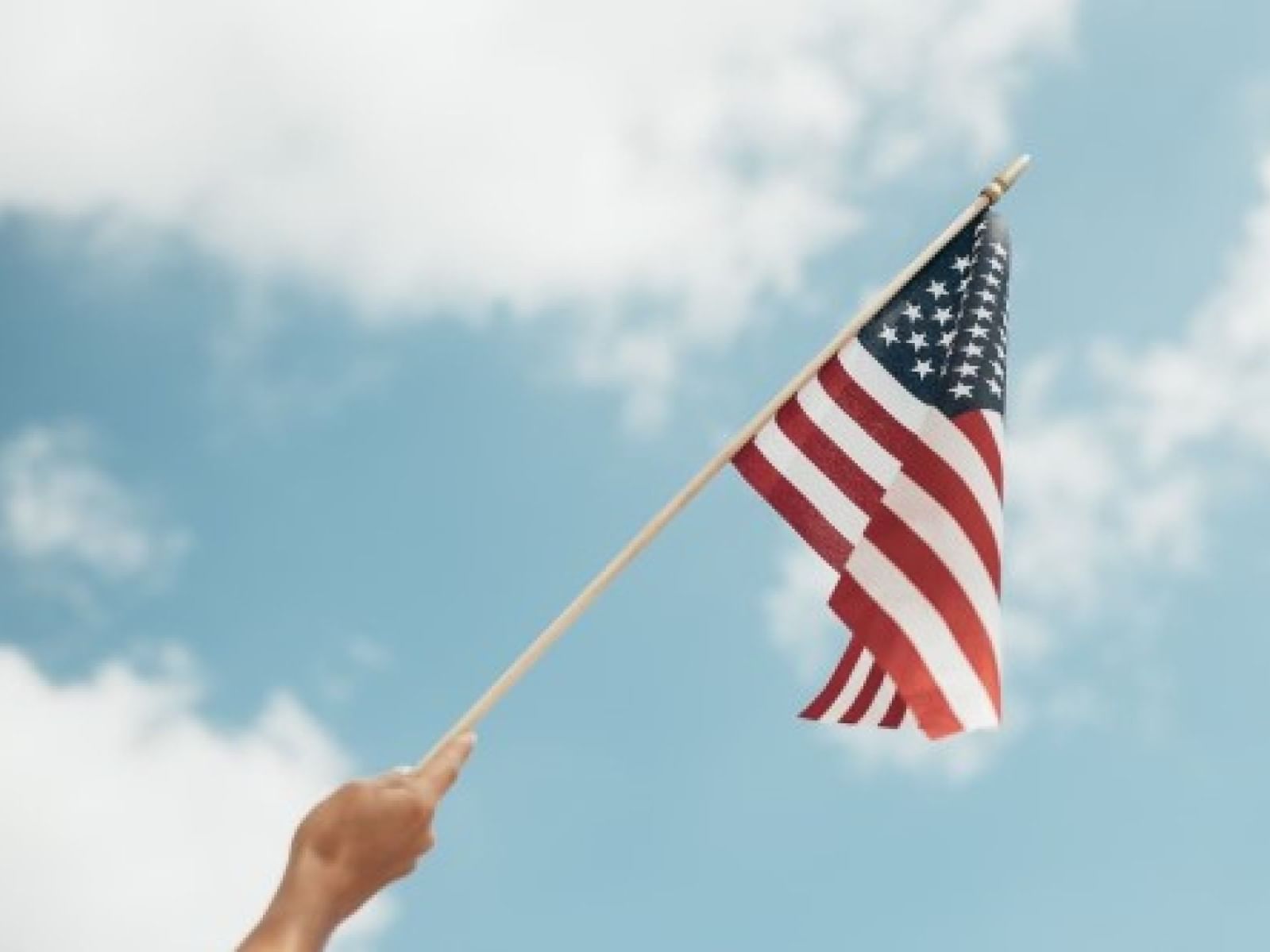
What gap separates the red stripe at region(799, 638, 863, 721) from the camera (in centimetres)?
1099

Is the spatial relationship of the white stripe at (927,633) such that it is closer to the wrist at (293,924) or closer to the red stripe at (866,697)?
the red stripe at (866,697)

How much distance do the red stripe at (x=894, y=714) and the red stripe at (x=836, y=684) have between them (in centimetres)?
43

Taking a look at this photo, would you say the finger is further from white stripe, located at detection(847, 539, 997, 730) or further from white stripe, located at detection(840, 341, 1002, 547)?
white stripe, located at detection(840, 341, 1002, 547)

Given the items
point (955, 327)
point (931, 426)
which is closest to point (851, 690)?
point (931, 426)

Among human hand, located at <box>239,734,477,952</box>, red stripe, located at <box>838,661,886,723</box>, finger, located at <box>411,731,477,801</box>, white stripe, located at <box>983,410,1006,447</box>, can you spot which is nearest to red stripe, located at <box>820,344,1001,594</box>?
white stripe, located at <box>983,410,1006,447</box>

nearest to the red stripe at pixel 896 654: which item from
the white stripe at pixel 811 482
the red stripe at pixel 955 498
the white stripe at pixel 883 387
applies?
the white stripe at pixel 811 482

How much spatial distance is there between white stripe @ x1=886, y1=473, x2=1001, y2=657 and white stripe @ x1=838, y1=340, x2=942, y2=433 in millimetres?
603

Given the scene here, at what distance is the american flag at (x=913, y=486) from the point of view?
1044cm

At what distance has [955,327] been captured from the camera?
1209 centimetres

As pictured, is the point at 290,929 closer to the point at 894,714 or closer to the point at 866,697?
the point at 894,714

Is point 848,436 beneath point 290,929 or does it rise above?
above

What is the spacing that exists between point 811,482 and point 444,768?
5.56 metres

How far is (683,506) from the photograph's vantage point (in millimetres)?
9547

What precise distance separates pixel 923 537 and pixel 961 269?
234 centimetres
